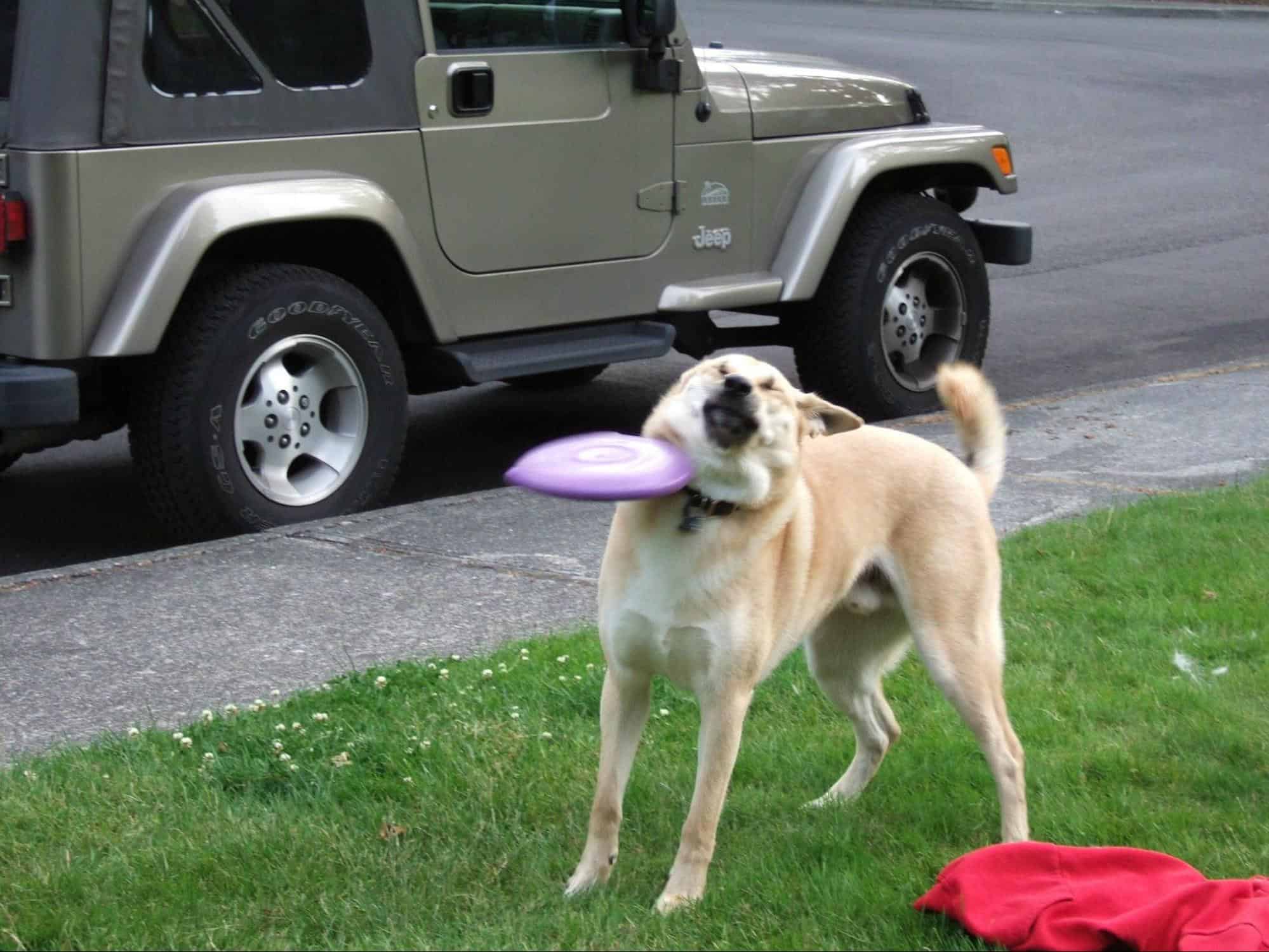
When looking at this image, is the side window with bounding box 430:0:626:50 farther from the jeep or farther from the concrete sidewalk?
the concrete sidewalk

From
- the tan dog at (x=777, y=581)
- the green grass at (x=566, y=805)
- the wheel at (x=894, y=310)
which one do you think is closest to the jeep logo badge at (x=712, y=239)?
the wheel at (x=894, y=310)

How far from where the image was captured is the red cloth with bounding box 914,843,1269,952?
325cm

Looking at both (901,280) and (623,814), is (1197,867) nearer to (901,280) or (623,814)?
(623,814)

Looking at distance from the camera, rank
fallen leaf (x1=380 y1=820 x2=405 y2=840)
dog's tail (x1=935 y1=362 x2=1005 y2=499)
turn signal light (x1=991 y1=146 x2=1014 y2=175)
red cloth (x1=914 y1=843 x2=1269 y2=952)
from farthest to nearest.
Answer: turn signal light (x1=991 y1=146 x2=1014 y2=175)
dog's tail (x1=935 y1=362 x2=1005 y2=499)
fallen leaf (x1=380 y1=820 x2=405 y2=840)
red cloth (x1=914 y1=843 x2=1269 y2=952)

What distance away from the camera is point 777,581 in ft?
12.3

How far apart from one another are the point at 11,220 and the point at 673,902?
3.42m

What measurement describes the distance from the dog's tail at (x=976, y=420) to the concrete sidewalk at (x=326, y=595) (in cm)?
153

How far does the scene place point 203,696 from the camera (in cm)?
484

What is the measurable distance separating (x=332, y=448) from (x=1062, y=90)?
53.9 feet

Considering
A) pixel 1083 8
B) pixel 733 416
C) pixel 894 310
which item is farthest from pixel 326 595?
pixel 1083 8

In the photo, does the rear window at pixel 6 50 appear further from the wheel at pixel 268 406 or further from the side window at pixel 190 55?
the wheel at pixel 268 406

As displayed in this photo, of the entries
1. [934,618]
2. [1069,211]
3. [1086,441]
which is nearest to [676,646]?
[934,618]

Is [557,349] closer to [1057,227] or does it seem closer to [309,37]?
[309,37]

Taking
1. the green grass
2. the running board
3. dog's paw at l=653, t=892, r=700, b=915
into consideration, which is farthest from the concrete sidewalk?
dog's paw at l=653, t=892, r=700, b=915
